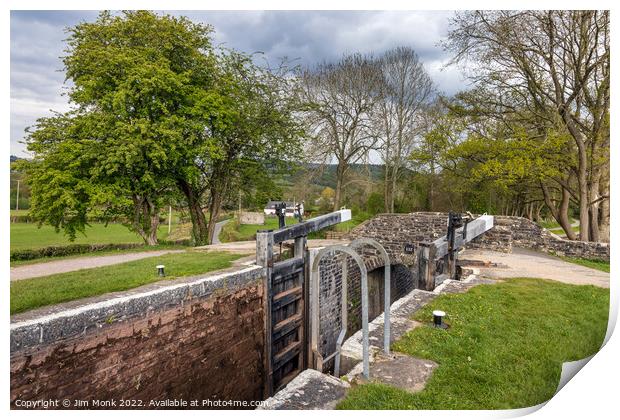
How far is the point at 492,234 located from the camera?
8.95m

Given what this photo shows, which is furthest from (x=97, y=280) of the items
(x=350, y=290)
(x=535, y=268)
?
(x=535, y=268)

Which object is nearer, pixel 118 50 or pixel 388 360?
pixel 388 360

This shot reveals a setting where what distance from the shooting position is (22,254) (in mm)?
3342

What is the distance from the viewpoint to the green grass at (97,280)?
10.5 ft

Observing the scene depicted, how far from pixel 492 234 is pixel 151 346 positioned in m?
8.50

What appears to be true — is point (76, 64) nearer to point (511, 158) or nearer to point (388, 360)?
point (388, 360)

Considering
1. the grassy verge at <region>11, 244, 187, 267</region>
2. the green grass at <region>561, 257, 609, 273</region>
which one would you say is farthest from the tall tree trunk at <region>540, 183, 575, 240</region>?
the grassy verge at <region>11, 244, 187, 267</region>

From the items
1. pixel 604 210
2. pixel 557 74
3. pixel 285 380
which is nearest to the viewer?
pixel 285 380

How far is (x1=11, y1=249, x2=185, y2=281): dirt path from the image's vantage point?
134 inches

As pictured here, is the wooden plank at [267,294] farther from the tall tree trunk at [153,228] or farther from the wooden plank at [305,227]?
the tall tree trunk at [153,228]

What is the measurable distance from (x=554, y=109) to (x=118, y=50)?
8.40 metres

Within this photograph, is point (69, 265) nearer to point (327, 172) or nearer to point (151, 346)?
point (151, 346)

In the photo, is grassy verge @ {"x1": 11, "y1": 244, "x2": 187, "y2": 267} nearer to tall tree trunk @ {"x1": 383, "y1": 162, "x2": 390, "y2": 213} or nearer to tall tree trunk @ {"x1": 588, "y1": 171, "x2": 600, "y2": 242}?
tall tree trunk @ {"x1": 383, "y1": 162, "x2": 390, "y2": 213}

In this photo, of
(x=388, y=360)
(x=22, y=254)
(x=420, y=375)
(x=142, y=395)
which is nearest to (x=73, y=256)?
(x=22, y=254)
